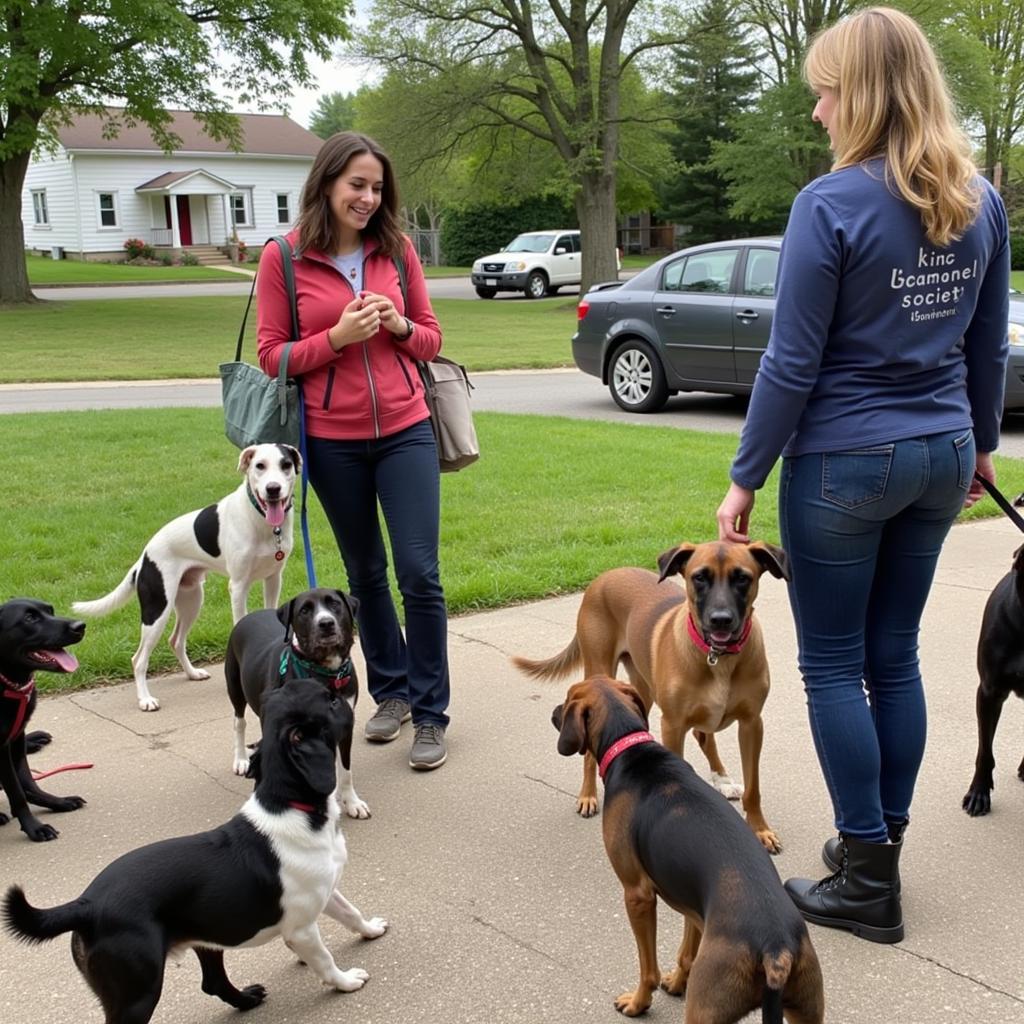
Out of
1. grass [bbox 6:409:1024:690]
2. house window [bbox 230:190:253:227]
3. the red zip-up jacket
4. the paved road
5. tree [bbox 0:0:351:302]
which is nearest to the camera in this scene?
the red zip-up jacket

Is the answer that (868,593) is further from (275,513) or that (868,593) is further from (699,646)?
(275,513)

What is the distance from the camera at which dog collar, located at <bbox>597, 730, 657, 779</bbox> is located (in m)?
3.11

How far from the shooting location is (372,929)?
10.6ft

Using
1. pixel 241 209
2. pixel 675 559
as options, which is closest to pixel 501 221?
pixel 241 209

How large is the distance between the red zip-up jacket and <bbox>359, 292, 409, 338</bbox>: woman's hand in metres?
0.07

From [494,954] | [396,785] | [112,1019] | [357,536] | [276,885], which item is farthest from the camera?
[357,536]

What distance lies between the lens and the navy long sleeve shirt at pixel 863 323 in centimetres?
288

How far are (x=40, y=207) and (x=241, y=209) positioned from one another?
1000 centimetres

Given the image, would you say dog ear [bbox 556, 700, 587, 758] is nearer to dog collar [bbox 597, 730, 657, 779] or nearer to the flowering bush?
dog collar [bbox 597, 730, 657, 779]

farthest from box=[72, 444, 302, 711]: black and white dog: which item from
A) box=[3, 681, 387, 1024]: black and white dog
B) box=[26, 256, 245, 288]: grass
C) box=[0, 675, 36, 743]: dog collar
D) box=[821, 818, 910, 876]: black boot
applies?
box=[26, 256, 245, 288]: grass

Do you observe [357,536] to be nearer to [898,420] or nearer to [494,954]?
[494,954]

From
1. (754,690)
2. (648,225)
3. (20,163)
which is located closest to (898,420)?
(754,690)

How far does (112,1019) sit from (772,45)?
149 ft

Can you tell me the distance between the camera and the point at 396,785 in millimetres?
4289
